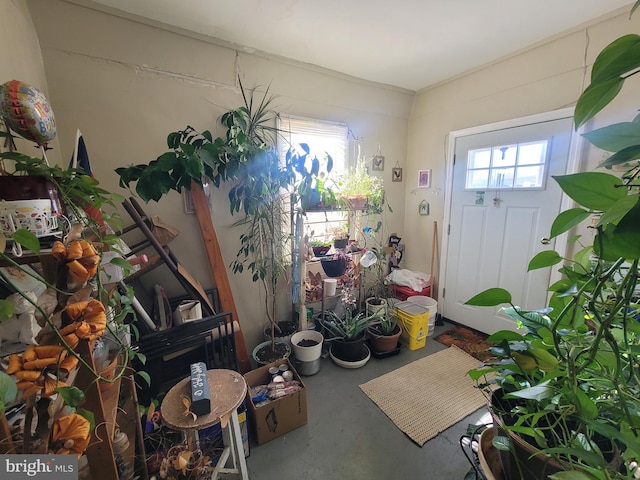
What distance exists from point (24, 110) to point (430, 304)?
9.41 feet

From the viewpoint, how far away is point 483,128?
237 centimetres

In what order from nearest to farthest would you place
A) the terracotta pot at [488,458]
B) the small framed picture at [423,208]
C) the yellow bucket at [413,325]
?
1. the terracotta pot at [488,458]
2. the yellow bucket at [413,325]
3. the small framed picture at [423,208]

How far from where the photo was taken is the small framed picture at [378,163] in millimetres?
2781

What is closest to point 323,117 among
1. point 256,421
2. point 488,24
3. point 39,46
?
point 488,24

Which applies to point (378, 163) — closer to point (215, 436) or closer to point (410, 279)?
point (410, 279)

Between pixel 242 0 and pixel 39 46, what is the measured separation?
45.4 inches

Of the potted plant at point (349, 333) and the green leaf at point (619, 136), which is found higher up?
the green leaf at point (619, 136)

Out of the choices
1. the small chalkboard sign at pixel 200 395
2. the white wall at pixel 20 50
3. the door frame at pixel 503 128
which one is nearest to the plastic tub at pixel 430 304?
the door frame at pixel 503 128

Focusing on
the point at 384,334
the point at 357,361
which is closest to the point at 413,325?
the point at 384,334

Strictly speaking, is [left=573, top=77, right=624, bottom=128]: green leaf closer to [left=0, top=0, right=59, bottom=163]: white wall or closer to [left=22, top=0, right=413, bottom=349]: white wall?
[left=0, top=0, right=59, bottom=163]: white wall

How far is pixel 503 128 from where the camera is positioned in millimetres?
2266

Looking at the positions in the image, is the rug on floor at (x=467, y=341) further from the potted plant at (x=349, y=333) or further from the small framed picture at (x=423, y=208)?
the small framed picture at (x=423, y=208)

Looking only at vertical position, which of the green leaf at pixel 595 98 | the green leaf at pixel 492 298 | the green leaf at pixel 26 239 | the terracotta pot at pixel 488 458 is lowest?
the terracotta pot at pixel 488 458

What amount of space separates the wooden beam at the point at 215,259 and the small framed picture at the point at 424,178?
88.6 inches
